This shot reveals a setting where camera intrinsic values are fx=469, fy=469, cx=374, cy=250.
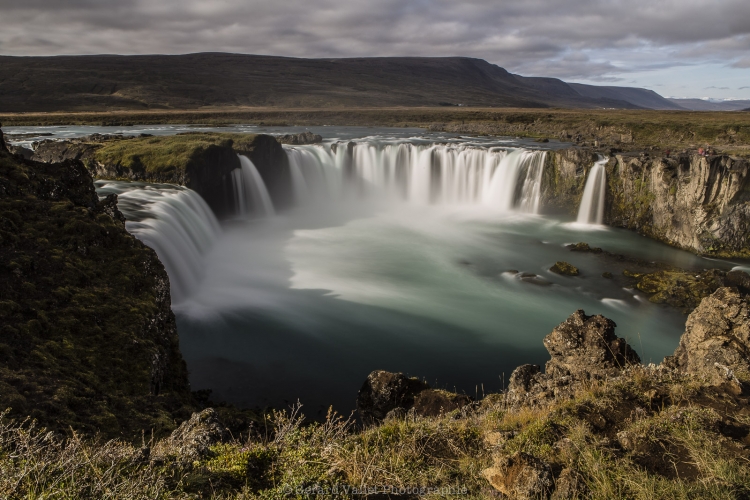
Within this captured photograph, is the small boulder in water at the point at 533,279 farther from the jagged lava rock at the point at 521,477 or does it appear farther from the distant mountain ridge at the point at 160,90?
the distant mountain ridge at the point at 160,90

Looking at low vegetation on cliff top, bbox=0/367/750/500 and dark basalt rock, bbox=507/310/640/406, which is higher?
low vegetation on cliff top, bbox=0/367/750/500

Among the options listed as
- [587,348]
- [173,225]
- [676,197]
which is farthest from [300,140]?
[587,348]

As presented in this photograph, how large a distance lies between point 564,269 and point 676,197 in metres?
11.1

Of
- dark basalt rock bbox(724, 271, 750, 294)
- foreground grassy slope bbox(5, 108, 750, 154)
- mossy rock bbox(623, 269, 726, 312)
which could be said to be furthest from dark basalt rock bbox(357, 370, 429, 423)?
foreground grassy slope bbox(5, 108, 750, 154)

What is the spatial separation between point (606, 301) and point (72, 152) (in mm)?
31917

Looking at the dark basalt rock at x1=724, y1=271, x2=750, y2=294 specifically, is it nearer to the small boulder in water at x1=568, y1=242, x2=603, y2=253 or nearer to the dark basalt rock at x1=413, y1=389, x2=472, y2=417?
the small boulder in water at x1=568, y1=242, x2=603, y2=253

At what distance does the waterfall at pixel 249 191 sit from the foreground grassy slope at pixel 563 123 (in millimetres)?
35759

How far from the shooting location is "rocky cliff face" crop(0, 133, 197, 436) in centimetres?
731

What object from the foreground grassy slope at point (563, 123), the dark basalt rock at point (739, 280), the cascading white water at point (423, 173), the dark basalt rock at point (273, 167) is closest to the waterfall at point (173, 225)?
the dark basalt rock at point (273, 167)

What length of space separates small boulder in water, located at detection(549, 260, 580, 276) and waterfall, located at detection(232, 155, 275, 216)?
2036 centimetres

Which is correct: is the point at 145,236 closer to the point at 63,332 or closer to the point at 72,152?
the point at 63,332

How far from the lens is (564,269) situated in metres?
23.5

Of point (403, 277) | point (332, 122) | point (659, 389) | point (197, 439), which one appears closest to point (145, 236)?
point (403, 277)

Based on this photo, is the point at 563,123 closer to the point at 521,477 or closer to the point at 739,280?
the point at 739,280
